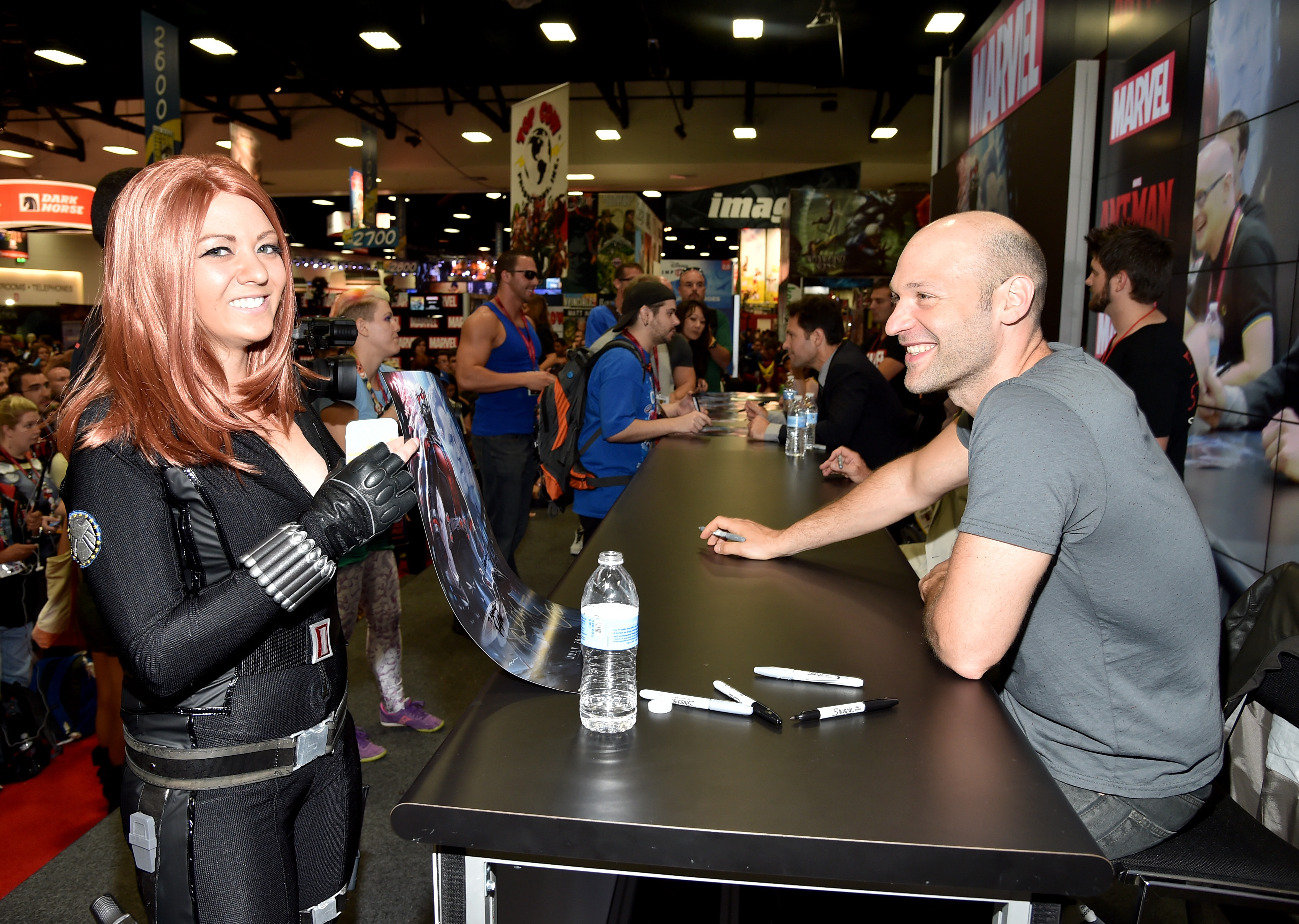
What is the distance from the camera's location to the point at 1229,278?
274cm

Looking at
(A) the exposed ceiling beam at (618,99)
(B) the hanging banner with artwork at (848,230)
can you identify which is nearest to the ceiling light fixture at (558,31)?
(A) the exposed ceiling beam at (618,99)

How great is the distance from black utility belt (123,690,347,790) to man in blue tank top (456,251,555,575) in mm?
3013

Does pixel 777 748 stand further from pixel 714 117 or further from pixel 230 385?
pixel 714 117

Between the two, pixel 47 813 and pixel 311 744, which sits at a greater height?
pixel 311 744

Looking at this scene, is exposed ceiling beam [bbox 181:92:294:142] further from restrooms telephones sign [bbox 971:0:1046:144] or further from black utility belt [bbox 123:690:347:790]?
black utility belt [bbox 123:690:347:790]

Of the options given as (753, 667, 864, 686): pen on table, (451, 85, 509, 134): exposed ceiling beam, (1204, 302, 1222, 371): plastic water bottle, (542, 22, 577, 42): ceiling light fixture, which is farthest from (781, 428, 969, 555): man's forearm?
(451, 85, 509, 134): exposed ceiling beam

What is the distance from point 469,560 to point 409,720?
2.19m

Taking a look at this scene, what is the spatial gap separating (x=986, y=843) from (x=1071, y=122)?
374cm

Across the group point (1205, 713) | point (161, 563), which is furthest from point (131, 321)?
point (1205, 713)

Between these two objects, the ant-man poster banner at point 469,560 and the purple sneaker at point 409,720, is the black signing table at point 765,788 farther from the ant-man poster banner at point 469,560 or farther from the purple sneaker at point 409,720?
the purple sneaker at point 409,720

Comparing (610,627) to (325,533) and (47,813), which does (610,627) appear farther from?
(47,813)

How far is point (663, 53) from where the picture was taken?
9250mm

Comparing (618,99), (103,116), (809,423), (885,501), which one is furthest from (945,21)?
(103,116)

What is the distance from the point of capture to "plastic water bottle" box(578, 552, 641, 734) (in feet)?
3.43
